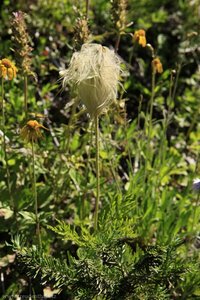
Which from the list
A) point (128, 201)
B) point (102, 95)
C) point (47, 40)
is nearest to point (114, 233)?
point (128, 201)

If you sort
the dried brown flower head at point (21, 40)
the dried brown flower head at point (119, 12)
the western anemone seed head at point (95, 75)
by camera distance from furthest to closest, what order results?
1. the dried brown flower head at point (119, 12)
2. the dried brown flower head at point (21, 40)
3. the western anemone seed head at point (95, 75)

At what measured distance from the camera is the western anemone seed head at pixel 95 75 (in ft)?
4.90

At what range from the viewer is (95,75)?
149 centimetres

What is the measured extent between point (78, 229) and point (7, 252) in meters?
0.32

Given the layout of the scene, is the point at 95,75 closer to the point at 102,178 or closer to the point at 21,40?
the point at 21,40

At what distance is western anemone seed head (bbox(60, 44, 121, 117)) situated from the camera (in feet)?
4.90

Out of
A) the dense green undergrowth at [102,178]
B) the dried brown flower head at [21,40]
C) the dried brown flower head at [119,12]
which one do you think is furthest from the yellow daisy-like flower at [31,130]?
the dried brown flower head at [119,12]

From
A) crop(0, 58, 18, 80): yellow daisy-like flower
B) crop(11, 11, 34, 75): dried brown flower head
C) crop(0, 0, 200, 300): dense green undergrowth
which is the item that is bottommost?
crop(0, 0, 200, 300): dense green undergrowth

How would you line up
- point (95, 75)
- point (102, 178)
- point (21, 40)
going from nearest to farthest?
point (95, 75), point (21, 40), point (102, 178)

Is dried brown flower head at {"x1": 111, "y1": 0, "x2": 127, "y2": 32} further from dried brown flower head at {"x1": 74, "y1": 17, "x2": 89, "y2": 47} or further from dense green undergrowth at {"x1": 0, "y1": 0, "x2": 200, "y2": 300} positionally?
dried brown flower head at {"x1": 74, "y1": 17, "x2": 89, "y2": 47}

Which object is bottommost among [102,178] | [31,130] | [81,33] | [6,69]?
[102,178]

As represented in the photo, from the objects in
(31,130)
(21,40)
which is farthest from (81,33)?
(31,130)

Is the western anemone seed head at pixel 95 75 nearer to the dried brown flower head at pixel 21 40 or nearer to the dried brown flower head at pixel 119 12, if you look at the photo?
the dried brown flower head at pixel 21 40

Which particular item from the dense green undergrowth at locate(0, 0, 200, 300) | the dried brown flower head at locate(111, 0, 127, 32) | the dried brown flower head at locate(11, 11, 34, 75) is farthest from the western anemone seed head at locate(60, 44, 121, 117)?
the dried brown flower head at locate(111, 0, 127, 32)
